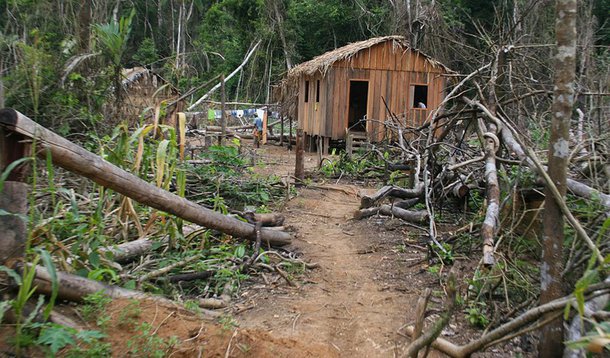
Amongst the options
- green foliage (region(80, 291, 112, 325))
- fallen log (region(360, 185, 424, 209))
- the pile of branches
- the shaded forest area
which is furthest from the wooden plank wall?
green foliage (region(80, 291, 112, 325))

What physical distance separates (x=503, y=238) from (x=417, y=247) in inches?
79.9

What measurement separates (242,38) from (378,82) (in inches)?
553

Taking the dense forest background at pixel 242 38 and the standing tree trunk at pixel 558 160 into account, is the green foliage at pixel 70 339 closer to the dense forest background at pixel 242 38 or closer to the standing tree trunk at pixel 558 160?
the standing tree trunk at pixel 558 160

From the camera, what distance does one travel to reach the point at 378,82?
17109 mm

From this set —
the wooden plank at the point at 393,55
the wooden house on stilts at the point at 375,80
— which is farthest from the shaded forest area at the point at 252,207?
the wooden plank at the point at 393,55

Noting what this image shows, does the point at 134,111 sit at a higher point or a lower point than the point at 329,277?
higher

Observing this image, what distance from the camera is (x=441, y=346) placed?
3.27 m

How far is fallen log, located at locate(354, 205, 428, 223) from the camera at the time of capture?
746 centimetres

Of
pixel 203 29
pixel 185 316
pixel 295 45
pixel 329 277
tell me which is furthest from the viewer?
pixel 203 29

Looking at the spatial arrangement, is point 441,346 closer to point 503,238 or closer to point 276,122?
point 503,238

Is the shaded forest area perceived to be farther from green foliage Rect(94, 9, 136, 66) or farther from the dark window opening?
the dark window opening

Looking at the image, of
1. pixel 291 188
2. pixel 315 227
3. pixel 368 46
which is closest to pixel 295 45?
pixel 368 46

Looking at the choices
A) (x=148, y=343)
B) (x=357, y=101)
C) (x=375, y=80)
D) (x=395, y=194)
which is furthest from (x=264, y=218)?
(x=357, y=101)

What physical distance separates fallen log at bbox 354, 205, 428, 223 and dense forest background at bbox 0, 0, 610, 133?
2.19 m
